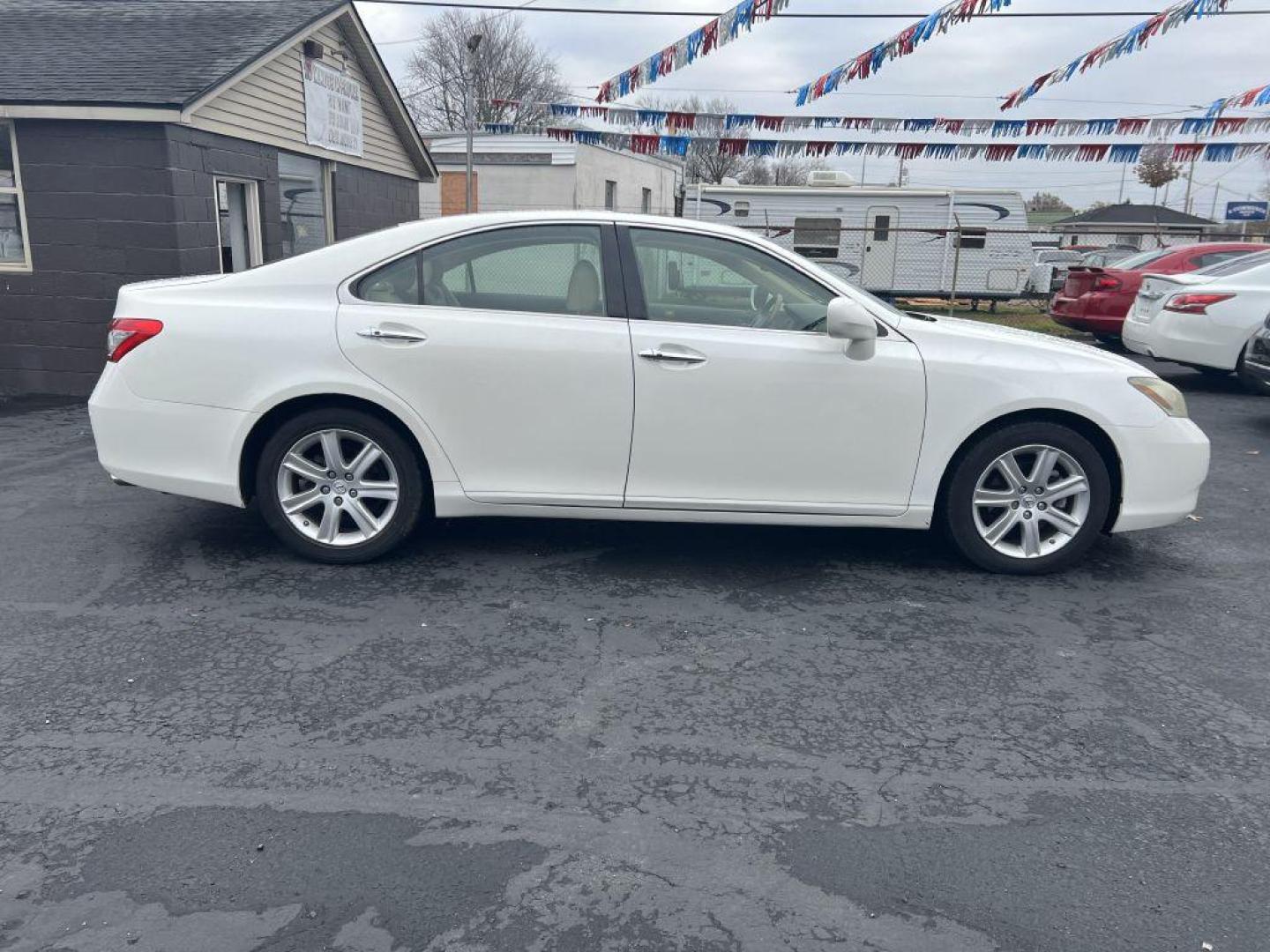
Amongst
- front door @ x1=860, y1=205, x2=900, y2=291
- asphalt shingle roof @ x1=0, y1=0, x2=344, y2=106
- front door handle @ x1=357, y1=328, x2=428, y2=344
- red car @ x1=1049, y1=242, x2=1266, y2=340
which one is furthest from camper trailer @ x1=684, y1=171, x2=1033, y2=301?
front door handle @ x1=357, y1=328, x2=428, y2=344

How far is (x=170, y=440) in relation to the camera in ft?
14.8

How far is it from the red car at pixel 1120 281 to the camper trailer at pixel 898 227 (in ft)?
26.4

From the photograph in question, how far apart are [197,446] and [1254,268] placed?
9.77 metres

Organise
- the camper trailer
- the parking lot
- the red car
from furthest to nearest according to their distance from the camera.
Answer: the camper trailer < the red car < the parking lot

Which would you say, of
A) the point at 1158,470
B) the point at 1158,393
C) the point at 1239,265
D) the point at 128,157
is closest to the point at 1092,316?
the point at 1239,265

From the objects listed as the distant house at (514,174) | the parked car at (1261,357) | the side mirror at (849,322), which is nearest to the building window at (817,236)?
the distant house at (514,174)

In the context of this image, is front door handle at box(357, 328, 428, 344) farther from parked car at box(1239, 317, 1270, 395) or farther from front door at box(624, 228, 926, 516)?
parked car at box(1239, 317, 1270, 395)

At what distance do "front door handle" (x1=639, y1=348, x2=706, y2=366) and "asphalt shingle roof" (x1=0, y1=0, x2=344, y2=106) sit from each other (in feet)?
20.7

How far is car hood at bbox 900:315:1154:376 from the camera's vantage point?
450cm

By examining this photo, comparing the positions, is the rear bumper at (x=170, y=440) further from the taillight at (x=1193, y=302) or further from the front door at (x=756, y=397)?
the taillight at (x=1193, y=302)

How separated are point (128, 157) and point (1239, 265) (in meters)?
10.7

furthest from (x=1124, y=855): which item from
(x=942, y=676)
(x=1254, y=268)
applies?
(x=1254, y=268)

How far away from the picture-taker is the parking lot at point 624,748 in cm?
241

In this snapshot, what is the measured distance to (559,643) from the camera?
152 inches
